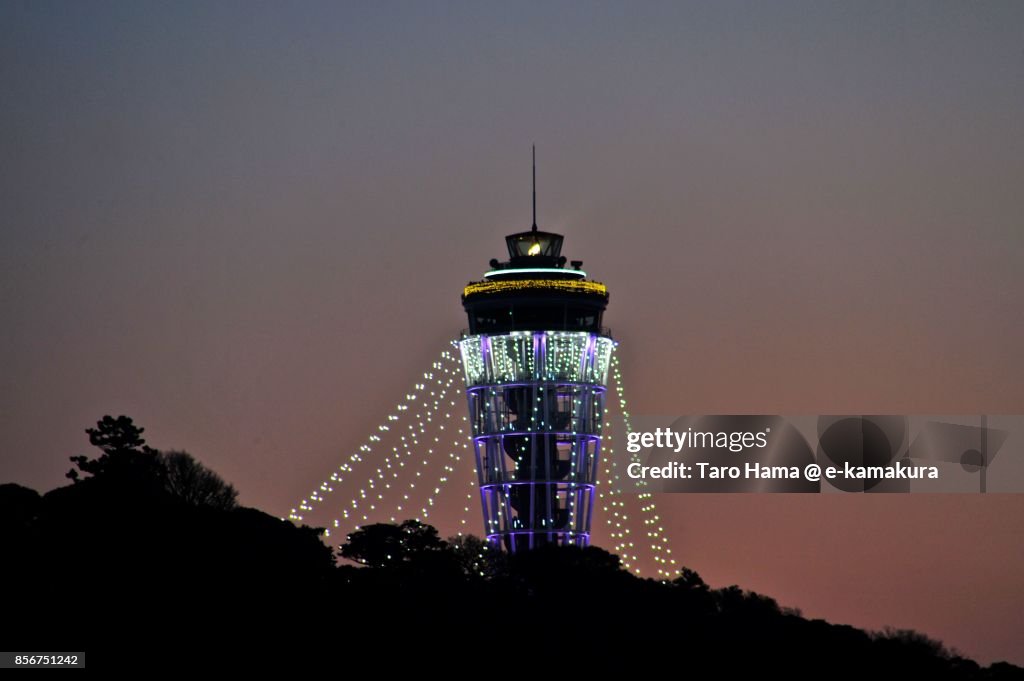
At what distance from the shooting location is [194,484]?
605ft

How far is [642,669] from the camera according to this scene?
159 metres

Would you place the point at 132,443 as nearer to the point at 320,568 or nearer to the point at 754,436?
the point at 320,568

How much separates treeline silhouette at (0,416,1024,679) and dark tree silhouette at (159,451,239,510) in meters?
0.37

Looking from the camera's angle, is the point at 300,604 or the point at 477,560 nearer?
the point at 300,604

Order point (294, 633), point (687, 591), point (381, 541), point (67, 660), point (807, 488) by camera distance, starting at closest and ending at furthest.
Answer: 1. point (67, 660)
2. point (294, 633)
3. point (807, 488)
4. point (687, 591)
5. point (381, 541)

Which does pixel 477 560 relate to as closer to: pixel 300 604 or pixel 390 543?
pixel 390 543

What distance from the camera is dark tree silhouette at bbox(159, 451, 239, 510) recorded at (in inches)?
7190

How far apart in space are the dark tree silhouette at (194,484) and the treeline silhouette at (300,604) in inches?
14.4

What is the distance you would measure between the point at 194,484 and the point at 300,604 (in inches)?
1242

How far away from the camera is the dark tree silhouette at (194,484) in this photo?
599ft

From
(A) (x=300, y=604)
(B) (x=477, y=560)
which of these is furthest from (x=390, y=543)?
(A) (x=300, y=604)

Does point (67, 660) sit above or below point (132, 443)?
below

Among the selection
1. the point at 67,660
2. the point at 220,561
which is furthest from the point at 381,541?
the point at 67,660

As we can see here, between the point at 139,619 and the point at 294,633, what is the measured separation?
30.8 feet
